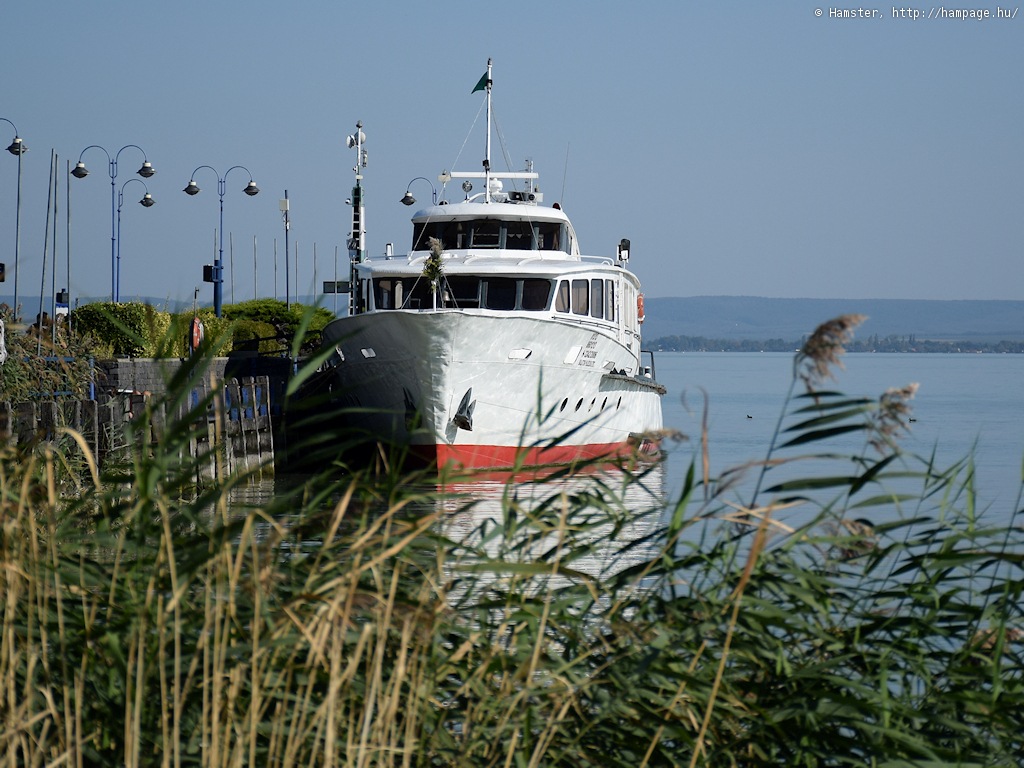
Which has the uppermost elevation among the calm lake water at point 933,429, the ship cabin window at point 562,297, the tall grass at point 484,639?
the ship cabin window at point 562,297

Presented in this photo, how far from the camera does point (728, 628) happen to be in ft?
13.5

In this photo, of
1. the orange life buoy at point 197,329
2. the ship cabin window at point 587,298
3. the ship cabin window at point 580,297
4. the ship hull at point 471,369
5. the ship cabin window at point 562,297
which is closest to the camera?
the orange life buoy at point 197,329

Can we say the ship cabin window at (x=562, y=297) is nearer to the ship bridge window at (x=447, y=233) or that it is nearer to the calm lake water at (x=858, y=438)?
the calm lake water at (x=858, y=438)

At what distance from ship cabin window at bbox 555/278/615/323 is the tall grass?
60.6 ft

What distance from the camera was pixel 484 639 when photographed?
436 cm

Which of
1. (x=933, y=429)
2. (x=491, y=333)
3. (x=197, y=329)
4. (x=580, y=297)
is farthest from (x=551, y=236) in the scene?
(x=933, y=429)

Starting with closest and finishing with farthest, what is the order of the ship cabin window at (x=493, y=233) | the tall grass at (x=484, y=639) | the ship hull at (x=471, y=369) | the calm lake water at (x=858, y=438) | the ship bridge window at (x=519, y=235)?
the tall grass at (x=484, y=639)
the calm lake water at (x=858, y=438)
the ship hull at (x=471, y=369)
the ship cabin window at (x=493, y=233)
the ship bridge window at (x=519, y=235)

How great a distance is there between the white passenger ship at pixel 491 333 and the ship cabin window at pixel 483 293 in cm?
2

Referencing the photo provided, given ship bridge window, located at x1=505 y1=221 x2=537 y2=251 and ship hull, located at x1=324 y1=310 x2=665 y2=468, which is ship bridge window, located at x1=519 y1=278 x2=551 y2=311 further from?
ship bridge window, located at x1=505 y1=221 x2=537 y2=251

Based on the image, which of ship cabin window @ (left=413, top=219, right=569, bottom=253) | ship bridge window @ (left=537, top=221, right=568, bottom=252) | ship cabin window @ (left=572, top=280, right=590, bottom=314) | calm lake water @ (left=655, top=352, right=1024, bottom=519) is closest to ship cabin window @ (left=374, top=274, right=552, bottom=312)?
ship cabin window @ (left=572, top=280, right=590, bottom=314)

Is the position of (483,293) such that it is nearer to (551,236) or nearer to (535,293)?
(535,293)

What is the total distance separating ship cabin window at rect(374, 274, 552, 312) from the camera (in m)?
23.2

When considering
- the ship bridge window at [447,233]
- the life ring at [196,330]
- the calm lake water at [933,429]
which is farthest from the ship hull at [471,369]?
the ship bridge window at [447,233]

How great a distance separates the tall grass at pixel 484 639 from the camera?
12.7ft
